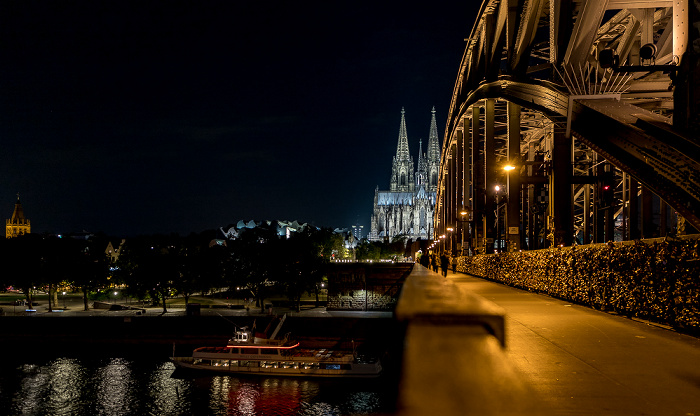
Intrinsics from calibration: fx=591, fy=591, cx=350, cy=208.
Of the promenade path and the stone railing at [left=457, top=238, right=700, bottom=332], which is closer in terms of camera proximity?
the promenade path

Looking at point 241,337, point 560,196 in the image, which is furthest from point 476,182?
point 241,337

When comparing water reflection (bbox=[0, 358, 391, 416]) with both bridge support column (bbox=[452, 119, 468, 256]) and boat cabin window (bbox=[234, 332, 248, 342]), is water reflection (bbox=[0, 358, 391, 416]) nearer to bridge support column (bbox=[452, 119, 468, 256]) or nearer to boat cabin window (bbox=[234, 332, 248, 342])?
boat cabin window (bbox=[234, 332, 248, 342])

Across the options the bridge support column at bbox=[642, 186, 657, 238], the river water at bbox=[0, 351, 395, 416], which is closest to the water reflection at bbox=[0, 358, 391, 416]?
the river water at bbox=[0, 351, 395, 416]

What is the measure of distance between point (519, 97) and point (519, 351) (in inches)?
447

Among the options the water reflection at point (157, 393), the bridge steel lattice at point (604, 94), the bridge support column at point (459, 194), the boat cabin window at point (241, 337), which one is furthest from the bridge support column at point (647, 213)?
the boat cabin window at point (241, 337)

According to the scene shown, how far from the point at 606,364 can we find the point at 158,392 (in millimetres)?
31768

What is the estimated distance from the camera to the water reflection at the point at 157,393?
97.8 ft

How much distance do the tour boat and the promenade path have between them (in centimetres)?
2856

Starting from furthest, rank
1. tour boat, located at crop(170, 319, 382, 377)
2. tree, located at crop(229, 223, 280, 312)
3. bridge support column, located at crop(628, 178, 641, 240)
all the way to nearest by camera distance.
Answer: tree, located at crop(229, 223, 280, 312) → tour boat, located at crop(170, 319, 382, 377) → bridge support column, located at crop(628, 178, 641, 240)

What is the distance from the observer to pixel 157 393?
33031 mm

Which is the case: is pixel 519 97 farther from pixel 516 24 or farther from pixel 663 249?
pixel 663 249

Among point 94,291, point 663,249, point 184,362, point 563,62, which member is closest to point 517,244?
point 563,62

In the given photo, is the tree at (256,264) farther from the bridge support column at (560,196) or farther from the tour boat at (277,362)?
the bridge support column at (560,196)

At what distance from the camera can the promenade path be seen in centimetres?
423
